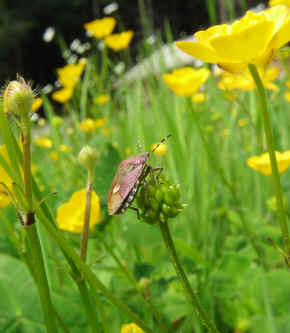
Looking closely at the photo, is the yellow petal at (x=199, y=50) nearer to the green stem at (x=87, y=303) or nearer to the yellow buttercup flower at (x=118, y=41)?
the green stem at (x=87, y=303)

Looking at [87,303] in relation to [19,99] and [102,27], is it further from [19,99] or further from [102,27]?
[102,27]

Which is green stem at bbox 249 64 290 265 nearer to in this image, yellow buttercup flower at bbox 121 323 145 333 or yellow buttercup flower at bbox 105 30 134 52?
yellow buttercup flower at bbox 121 323 145 333

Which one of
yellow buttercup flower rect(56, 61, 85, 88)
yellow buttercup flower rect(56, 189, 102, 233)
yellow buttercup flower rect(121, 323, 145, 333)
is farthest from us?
yellow buttercup flower rect(56, 61, 85, 88)

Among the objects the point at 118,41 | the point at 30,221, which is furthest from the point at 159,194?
the point at 118,41

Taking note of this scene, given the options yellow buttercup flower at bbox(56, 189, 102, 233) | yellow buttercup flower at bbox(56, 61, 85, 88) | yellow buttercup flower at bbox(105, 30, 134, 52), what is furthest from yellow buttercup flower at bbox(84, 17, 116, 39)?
yellow buttercup flower at bbox(56, 189, 102, 233)

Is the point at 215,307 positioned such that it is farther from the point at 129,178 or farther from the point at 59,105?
the point at 59,105

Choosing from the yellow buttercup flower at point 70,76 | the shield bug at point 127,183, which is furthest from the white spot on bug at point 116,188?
the yellow buttercup flower at point 70,76
